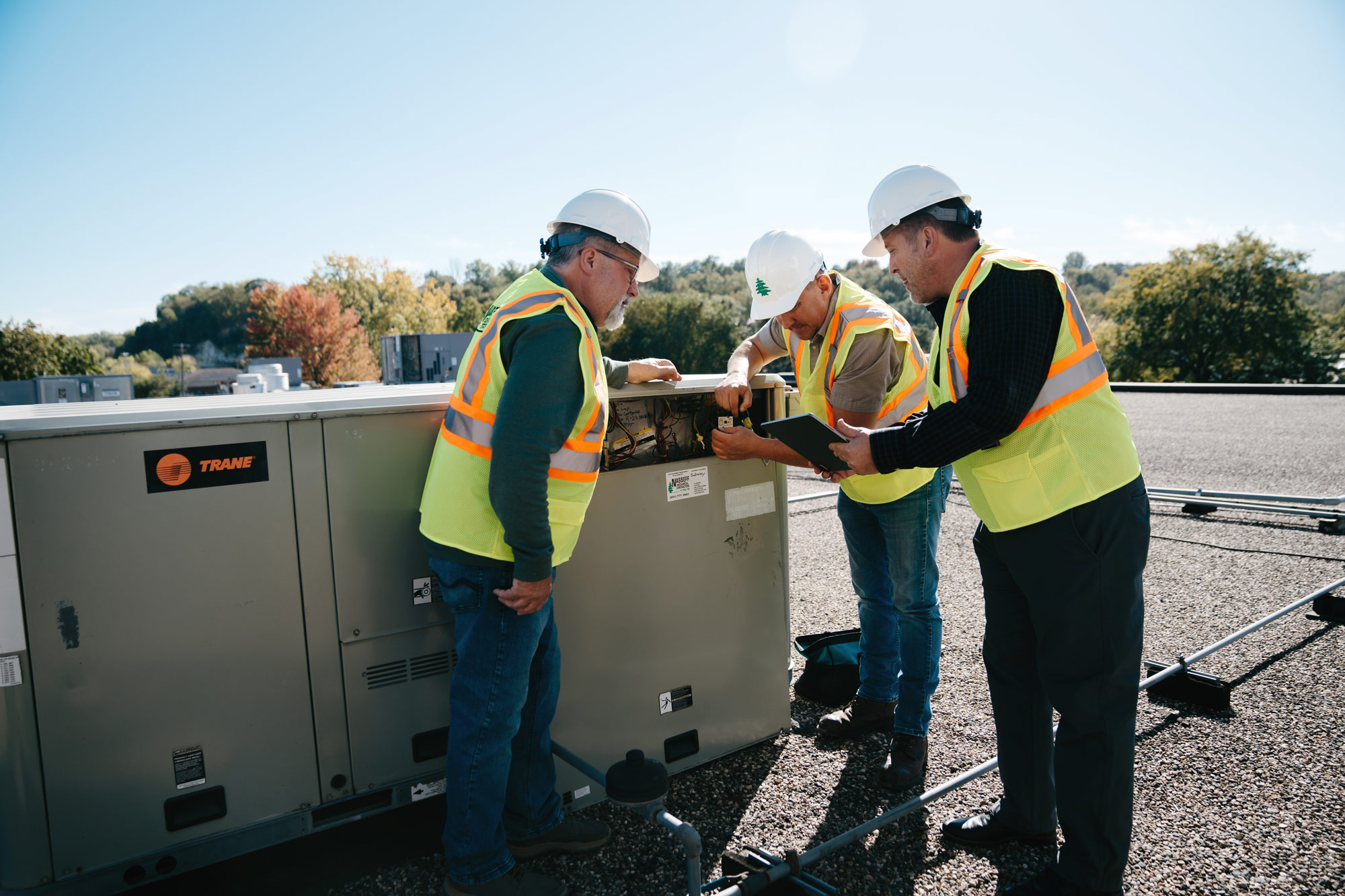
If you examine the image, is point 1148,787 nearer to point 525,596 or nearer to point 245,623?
point 525,596

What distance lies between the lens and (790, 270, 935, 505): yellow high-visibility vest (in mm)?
2893

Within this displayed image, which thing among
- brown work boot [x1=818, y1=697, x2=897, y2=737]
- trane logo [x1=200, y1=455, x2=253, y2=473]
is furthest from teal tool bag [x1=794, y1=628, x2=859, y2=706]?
trane logo [x1=200, y1=455, x2=253, y2=473]

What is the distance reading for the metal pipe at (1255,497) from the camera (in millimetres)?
6527

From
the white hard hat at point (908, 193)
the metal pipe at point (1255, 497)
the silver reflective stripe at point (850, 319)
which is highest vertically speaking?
the white hard hat at point (908, 193)

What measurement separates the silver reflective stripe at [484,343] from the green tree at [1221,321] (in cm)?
4344

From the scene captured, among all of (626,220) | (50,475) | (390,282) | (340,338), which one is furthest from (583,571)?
(390,282)

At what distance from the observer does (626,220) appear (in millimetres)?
2271

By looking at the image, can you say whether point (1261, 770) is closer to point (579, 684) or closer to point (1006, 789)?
point (1006, 789)

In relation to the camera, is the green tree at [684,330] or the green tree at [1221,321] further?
the green tree at [684,330]

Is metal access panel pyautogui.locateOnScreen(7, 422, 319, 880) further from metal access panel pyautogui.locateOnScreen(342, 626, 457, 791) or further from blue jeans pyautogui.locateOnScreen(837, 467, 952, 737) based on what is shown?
blue jeans pyautogui.locateOnScreen(837, 467, 952, 737)

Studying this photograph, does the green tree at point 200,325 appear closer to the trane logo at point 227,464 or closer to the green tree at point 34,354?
the green tree at point 34,354

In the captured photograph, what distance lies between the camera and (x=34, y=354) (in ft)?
123

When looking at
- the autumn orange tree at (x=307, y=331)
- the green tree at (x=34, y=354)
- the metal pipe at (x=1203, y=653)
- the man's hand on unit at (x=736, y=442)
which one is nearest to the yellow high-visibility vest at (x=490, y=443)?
the man's hand on unit at (x=736, y=442)

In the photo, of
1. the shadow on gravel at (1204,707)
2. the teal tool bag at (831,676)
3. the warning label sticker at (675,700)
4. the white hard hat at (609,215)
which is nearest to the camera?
the white hard hat at (609,215)
